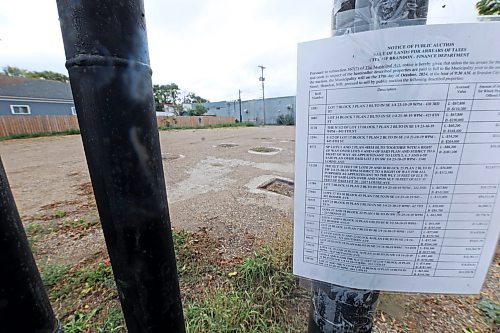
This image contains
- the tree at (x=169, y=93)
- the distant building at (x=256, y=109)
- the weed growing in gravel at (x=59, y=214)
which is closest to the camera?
the weed growing in gravel at (x=59, y=214)

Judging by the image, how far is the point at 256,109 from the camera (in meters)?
41.5

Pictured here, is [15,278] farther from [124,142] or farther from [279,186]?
[279,186]

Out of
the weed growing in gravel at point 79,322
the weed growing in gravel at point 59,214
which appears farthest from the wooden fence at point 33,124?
the weed growing in gravel at point 79,322

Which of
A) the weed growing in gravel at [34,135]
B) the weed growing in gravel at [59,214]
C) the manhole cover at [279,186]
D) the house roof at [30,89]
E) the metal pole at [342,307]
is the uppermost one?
the house roof at [30,89]

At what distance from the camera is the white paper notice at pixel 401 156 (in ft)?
1.92

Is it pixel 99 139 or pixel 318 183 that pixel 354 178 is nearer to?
pixel 318 183

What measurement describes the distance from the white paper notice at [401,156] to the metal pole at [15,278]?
2.86 feet

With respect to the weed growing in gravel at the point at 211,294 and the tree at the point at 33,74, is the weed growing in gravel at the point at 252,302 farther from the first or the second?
the tree at the point at 33,74

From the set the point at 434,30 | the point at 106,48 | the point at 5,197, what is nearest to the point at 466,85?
the point at 434,30

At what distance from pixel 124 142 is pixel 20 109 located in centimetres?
2788

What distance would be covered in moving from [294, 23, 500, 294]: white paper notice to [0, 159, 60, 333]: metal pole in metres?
0.87

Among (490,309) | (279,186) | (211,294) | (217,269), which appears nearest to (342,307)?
(211,294)

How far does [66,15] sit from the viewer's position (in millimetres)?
507

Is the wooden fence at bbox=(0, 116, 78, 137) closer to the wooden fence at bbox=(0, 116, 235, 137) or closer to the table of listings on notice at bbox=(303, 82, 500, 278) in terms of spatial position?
the wooden fence at bbox=(0, 116, 235, 137)
